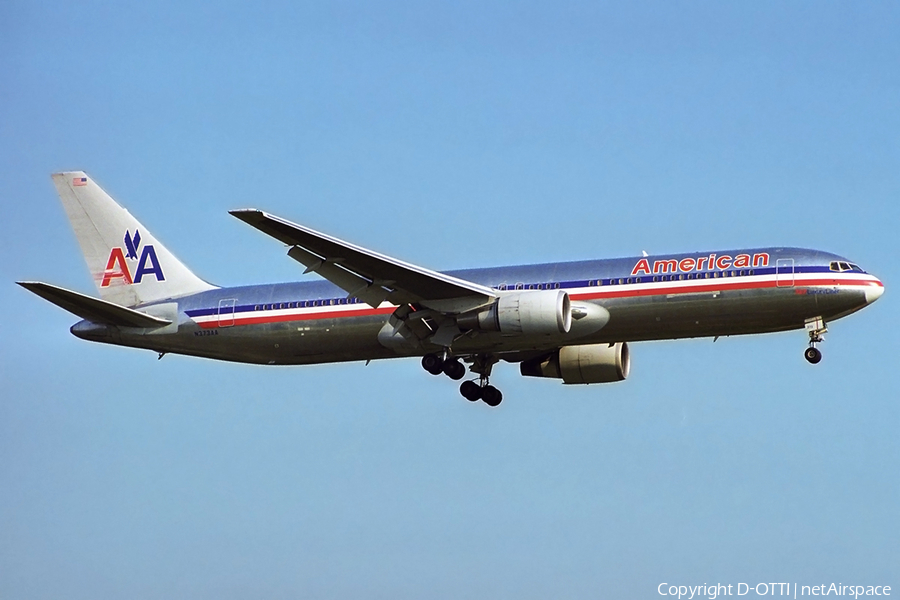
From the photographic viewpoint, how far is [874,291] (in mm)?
41125

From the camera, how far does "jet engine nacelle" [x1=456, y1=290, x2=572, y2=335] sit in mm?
40781

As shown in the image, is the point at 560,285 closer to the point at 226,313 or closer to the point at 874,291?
the point at 874,291

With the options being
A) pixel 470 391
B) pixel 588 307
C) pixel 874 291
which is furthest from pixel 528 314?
pixel 874 291

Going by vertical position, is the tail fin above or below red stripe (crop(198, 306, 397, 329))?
above

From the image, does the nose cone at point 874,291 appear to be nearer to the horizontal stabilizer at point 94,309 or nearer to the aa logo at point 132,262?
the horizontal stabilizer at point 94,309

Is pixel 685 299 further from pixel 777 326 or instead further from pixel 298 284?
pixel 298 284

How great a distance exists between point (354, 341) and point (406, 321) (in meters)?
2.44

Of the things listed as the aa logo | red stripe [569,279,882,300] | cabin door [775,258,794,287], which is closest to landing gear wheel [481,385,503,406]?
red stripe [569,279,882,300]

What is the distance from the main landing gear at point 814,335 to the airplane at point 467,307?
0.04 meters

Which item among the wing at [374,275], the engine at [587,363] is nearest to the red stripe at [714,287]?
the wing at [374,275]

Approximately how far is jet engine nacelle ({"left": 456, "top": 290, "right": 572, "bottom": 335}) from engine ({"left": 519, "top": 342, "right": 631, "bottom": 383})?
16.1 feet

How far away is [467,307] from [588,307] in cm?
392

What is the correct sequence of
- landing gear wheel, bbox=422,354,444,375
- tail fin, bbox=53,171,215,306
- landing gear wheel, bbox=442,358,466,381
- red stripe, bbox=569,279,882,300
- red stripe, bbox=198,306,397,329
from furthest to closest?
tail fin, bbox=53,171,215,306
landing gear wheel, bbox=442,358,466,381
landing gear wheel, bbox=422,354,444,375
red stripe, bbox=198,306,397,329
red stripe, bbox=569,279,882,300

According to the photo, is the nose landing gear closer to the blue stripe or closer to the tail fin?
the blue stripe
